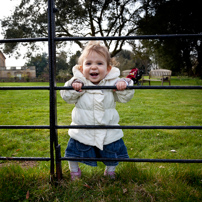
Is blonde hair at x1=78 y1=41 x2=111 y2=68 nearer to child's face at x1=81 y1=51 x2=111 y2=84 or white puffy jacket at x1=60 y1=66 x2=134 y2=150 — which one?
child's face at x1=81 y1=51 x2=111 y2=84

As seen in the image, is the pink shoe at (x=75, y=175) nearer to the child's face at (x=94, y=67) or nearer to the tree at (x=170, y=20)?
the child's face at (x=94, y=67)

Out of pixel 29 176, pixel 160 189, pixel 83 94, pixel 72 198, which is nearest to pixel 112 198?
pixel 72 198

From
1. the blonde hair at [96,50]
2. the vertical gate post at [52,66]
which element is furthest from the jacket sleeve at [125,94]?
the vertical gate post at [52,66]

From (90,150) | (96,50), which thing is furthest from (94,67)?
(90,150)

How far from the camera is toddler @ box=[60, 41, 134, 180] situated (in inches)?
74.0

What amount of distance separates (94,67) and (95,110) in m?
0.42

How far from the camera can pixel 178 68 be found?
22656mm

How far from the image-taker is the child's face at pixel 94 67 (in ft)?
6.31

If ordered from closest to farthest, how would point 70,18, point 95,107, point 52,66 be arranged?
point 52,66, point 95,107, point 70,18

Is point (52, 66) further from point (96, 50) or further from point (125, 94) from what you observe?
point (125, 94)

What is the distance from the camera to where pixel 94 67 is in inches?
75.3

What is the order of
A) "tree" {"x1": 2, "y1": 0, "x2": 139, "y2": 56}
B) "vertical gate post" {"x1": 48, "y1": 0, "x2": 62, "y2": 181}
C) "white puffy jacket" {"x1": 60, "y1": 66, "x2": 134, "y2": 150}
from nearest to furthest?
"vertical gate post" {"x1": 48, "y1": 0, "x2": 62, "y2": 181}
"white puffy jacket" {"x1": 60, "y1": 66, "x2": 134, "y2": 150}
"tree" {"x1": 2, "y1": 0, "x2": 139, "y2": 56}

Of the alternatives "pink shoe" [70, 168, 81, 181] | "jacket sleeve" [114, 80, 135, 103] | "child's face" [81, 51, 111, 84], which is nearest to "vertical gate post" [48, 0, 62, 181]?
"pink shoe" [70, 168, 81, 181]

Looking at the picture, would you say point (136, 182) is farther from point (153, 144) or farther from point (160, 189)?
point (153, 144)
